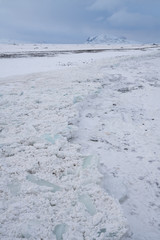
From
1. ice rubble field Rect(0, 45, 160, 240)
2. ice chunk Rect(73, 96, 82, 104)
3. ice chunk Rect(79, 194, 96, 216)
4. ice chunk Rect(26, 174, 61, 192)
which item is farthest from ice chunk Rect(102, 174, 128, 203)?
ice chunk Rect(73, 96, 82, 104)

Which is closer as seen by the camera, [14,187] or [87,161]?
[14,187]

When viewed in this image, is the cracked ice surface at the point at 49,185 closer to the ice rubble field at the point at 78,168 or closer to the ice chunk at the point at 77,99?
the ice rubble field at the point at 78,168

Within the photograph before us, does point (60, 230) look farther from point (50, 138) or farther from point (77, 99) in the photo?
point (77, 99)

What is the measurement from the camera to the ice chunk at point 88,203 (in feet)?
5.62

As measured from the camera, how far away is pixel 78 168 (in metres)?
2.23

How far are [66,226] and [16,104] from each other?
9.98 feet

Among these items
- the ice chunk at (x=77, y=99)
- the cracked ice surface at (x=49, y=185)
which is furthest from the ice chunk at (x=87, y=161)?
the ice chunk at (x=77, y=99)

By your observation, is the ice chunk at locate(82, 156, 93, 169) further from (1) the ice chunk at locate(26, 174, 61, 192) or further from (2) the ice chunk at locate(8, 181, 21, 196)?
(2) the ice chunk at locate(8, 181, 21, 196)

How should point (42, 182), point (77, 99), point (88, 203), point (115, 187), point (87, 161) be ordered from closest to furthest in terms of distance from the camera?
point (88, 203), point (42, 182), point (115, 187), point (87, 161), point (77, 99)

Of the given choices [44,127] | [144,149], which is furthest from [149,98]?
[44,127]

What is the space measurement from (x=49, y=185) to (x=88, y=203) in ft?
1.45

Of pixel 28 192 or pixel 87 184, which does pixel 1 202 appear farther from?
pixel 87 184

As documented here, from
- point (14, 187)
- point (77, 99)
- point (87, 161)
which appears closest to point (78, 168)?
point (87, 161)

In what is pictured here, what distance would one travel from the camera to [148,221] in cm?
185
